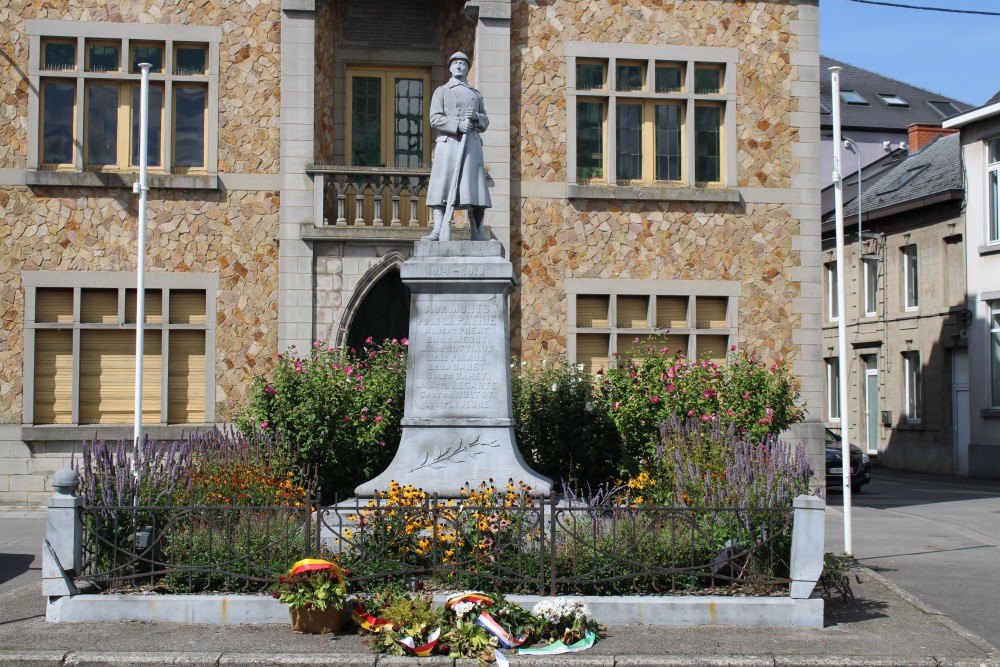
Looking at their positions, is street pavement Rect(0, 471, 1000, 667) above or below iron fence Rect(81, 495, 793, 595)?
below

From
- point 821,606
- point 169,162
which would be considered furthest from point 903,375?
point 821,606

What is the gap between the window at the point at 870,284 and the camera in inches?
1422

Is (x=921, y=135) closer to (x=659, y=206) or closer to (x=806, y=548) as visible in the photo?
(x=659, y=206)

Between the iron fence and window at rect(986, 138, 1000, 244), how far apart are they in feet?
76.3

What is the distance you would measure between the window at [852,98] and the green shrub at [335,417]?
118 feet

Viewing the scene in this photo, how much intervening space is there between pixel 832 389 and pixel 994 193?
10824mm

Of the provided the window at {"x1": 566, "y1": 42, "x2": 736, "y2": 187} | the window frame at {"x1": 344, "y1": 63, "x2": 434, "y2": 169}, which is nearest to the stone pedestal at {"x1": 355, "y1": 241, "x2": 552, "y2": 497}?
the window at {"x1": 566, "y1": 42, "x2": 736, "y2": 187}

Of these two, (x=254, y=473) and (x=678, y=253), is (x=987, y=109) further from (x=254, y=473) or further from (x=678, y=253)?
(x=254, y=473)

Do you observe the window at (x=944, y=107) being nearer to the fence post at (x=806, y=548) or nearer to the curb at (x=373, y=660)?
the fence post at (x=806, y=548)

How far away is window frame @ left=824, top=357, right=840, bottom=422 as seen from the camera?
38.9 metres

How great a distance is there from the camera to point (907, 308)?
113 feet

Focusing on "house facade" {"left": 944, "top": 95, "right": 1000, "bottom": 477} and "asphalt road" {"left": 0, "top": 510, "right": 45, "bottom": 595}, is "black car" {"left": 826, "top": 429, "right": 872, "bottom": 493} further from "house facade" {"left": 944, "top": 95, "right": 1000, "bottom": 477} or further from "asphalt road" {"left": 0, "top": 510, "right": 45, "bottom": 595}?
"asphalt road" {"left": 0, "top": 510, "right": 45, "bottom": 595}

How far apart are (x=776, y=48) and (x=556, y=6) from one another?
13.1 ft
